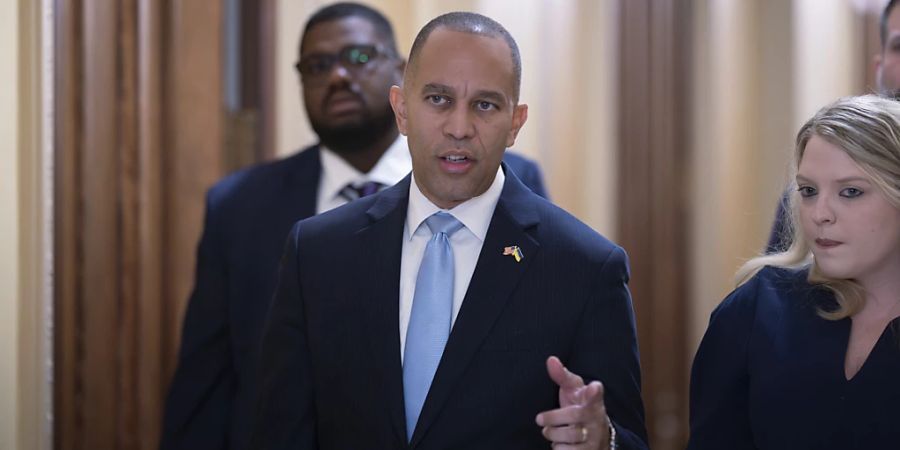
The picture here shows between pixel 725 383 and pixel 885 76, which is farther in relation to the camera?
pixel 885 76

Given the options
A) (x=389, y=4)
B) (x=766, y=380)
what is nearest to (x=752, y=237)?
(x=389, y=4)

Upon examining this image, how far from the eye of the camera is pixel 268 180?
8.50 feet

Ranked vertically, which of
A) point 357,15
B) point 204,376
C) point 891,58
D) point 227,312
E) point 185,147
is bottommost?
point 204,376

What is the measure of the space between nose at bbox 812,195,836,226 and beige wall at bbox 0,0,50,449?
1.84 m

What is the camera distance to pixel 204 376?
8.15ft

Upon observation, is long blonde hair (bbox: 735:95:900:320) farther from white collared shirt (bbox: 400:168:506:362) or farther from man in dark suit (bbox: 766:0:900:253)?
white collared shirt (bbox: 400:168:506:362)

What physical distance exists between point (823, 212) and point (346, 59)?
1.31 m

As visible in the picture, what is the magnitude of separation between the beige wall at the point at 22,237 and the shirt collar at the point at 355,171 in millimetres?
709

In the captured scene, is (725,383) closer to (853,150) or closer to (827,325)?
(827,325)

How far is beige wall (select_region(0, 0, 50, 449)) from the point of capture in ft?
8.62

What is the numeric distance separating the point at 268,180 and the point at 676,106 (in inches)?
47.8

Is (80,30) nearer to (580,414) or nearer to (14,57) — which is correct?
(14,57)

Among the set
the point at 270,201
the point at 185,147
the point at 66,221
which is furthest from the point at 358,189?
the point at 66,221

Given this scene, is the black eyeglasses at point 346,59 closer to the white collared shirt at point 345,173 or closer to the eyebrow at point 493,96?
the white collared shirt at point 345,173
